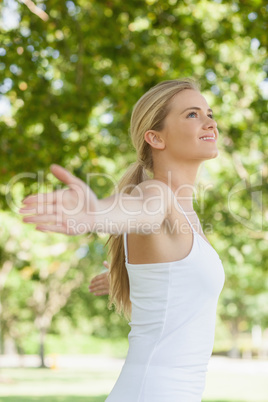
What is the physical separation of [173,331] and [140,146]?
0.77 meters

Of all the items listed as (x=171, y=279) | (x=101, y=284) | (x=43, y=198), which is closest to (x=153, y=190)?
(x=171, y=279)

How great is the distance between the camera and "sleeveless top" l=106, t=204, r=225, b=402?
212 centimetres

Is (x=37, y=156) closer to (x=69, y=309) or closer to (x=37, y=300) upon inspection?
(x=37, y=300)

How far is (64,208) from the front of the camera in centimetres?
161

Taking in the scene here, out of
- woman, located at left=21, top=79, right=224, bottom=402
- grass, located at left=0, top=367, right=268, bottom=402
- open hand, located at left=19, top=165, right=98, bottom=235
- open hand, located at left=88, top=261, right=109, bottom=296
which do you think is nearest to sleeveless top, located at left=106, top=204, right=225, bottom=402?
woman, located at left=21, top=79, right=224, bottom=402

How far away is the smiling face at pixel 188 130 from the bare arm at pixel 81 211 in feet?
1.61

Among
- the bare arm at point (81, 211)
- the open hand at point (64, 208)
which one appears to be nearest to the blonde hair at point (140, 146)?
the bare arm at point (81, 211)

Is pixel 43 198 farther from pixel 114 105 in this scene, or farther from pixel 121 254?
pixel 114 105

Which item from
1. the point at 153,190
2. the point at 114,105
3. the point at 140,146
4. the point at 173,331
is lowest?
the point at 173,331

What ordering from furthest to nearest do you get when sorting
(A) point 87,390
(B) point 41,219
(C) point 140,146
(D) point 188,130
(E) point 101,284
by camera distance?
(A) point 87,390 < (E) point 101,284 < (C) point 140,146 < (D) point 188,130 < (B) point 41,219

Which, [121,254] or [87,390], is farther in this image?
[87,390]

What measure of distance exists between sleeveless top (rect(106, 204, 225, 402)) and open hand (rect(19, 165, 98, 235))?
21.8 inches

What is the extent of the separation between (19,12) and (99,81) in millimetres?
1474

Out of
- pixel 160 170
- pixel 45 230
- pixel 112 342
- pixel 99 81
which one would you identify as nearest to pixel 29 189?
pixel 99 81
